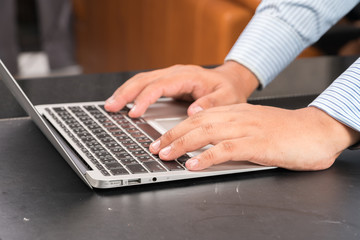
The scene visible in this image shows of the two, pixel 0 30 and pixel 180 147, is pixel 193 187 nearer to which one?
pixel 180 147

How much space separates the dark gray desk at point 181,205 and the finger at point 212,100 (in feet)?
0.66

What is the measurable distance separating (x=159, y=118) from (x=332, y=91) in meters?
0.24

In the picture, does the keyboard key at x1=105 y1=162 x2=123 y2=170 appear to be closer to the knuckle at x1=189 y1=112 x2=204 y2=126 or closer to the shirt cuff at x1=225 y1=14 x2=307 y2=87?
the knuckle at x1=189 y1=112 x2=204 y2=126

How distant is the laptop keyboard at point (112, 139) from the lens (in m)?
0.63

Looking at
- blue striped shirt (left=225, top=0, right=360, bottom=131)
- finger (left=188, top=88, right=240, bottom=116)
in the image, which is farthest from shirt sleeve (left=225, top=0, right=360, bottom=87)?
finger (left=188, top=88, right=240, bottom=116)

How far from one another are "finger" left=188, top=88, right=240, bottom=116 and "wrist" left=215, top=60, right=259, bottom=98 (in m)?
0.04

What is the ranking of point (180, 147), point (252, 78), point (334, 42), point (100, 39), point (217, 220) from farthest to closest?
point (100, 39)
point (334, 42)
point (252, 78)
point (180, 147)
point (217, 220)

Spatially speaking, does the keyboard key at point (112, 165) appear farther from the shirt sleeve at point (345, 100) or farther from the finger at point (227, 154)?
the shirt sleeve at point (345, 100)

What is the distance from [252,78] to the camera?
0.99 m

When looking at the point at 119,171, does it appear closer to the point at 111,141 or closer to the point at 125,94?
the point at 111,141

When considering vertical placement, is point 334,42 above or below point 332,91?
below

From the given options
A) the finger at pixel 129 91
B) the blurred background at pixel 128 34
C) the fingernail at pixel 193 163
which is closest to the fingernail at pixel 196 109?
the finger at pixel 129 91

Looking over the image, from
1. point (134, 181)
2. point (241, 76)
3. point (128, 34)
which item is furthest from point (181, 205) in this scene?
point (128, 34)

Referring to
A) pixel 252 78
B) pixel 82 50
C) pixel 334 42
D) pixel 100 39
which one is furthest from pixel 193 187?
pixel 82 50
